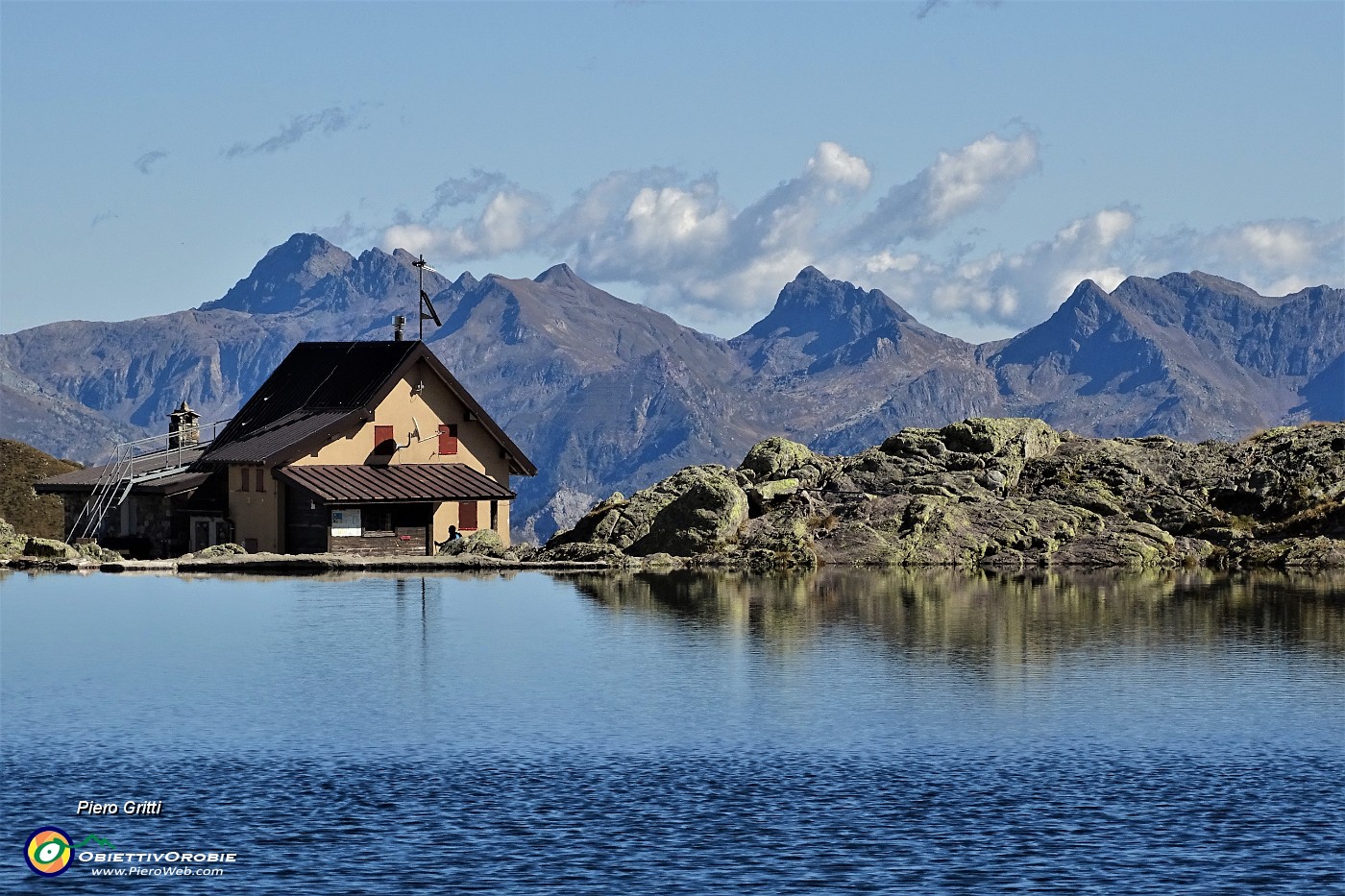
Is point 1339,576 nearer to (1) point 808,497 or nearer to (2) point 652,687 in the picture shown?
(1) point 808,497

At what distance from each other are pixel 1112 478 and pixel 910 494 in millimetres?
9577

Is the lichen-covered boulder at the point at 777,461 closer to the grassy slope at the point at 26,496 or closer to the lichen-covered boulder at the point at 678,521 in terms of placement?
the lichen-covered boulder at the point at 678,521

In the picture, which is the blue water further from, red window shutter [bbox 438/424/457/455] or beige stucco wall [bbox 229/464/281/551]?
red window shutter [bbox 438/424/457/455]

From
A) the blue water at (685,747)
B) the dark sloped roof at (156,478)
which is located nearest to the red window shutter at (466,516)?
the dark sloped roof at (156,478)

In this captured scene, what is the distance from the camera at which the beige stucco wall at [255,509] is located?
77562mm

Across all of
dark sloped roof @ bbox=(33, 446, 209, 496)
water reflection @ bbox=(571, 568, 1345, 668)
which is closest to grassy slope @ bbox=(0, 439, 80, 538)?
dark sloped roof @ bbox=(33, 446, 209, 496)

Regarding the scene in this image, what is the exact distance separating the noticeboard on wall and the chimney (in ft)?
52.8

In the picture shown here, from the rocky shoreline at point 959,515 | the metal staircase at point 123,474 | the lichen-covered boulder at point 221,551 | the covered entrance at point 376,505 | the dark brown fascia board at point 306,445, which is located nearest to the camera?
the lichen-covered boulder at point 221,551

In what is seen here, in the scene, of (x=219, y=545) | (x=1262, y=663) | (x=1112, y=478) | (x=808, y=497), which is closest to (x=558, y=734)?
(x=1262, y=663)

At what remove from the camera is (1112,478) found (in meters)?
85.8

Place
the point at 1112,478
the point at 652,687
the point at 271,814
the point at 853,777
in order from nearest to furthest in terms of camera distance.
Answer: the point at 271,814 → the point at 853,777 → the point at 652,687 → the point at 1112,478

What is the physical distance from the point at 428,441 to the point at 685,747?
5202 cm

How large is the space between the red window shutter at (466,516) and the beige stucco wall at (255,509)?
26.8 ft

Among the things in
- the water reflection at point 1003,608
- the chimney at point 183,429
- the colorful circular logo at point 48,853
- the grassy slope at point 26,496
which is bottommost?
the colorful circular logo at point 48,853
